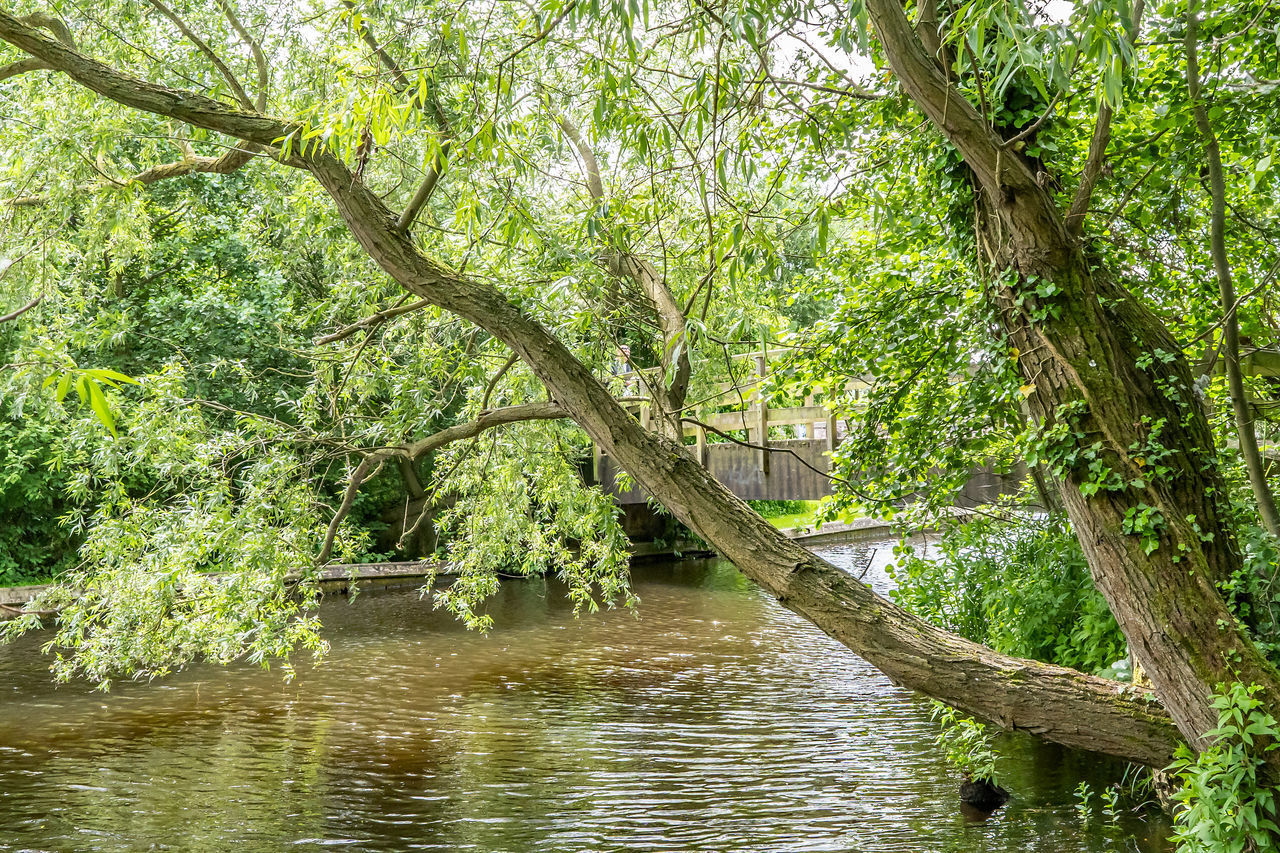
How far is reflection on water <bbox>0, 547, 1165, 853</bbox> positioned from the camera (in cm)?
556

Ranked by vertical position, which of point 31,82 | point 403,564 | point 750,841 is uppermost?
point 31,82

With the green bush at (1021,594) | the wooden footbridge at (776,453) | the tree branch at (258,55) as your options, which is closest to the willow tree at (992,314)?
the green bush at (1021,594)

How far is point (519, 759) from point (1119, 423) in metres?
5.10

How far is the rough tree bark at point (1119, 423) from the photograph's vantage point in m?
3.44

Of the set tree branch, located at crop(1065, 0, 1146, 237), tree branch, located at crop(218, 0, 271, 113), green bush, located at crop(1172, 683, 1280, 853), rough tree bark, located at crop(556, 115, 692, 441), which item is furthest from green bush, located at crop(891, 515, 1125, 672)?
tree branch, located at crop(218, 0, 271, 113)

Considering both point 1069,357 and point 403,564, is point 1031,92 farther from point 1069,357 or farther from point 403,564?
point 403,564

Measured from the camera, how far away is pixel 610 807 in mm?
6039

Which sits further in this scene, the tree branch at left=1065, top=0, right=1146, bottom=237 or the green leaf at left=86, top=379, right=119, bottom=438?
the tree branch at left=1065, top=0, right=1146, bottom=237

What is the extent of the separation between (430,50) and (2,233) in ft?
13.3

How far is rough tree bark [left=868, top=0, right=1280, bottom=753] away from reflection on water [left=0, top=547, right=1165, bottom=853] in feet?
6.43

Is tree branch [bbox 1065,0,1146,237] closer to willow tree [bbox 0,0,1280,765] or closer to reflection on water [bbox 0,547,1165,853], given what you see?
willow tree [bbox 0,0,1280,765]

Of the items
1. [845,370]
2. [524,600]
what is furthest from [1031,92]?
[524,600]

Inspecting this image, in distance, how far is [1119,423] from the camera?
3.69 meters

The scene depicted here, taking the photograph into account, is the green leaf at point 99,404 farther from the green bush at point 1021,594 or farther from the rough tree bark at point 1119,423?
→ the green bush at point 1021,594
